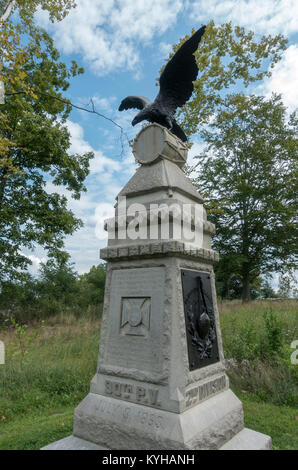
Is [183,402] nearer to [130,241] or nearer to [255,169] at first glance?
[130,241]

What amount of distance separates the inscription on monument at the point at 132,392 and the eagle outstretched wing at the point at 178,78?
138 inches

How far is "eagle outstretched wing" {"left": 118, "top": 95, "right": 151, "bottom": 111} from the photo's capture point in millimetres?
4329

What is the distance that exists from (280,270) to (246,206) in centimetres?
426

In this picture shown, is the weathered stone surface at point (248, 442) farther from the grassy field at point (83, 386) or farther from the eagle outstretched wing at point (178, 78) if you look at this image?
the eagle outstretched wing at point (178, 78)

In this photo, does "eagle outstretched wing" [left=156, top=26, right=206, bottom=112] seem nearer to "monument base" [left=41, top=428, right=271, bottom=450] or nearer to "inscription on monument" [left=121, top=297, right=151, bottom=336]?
"inscription on monument" [left=121, top=297, right=151, bottom=336]

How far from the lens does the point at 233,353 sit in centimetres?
613

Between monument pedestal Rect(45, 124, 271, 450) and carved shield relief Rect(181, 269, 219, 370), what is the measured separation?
1 centimetres

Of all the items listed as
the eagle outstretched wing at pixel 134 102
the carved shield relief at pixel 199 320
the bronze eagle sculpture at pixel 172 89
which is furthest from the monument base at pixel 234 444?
the eagle outstretched wing at pixel 134 102

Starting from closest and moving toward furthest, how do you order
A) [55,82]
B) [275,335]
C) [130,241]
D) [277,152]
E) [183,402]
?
[183,402], [130,241], [275,335], [55,82], [277,152]

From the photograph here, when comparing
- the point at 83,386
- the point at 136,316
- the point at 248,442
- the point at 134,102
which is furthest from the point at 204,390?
the point at 134,102

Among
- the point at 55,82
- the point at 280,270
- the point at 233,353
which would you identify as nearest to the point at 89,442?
the point at 233,353

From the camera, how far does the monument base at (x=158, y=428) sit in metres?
2.47

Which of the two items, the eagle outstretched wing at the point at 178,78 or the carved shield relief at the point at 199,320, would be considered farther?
the eagle outstretched wing at the point at 178,78
